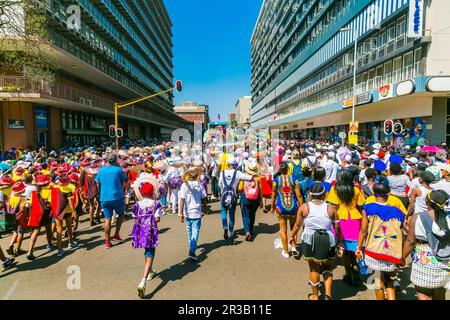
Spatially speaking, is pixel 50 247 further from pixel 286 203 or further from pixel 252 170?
pixel 286 203

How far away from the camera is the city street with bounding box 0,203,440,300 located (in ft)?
13.4

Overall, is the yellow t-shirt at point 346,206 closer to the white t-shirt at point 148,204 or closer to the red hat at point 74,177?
the white t-shirt at point 148,204

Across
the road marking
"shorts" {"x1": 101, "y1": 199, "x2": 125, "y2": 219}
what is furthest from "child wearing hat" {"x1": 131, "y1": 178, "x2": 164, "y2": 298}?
"shorts" {"x1": 101, "y1": 199, "x2": 125, "y2": 219}

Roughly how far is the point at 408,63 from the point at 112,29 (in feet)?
107

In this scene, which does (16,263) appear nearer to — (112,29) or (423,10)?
(423,10)

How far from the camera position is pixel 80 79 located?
28.3 meters

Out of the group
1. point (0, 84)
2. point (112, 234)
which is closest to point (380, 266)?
point (112, 234)

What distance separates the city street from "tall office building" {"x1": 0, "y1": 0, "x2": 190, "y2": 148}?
14.6 m

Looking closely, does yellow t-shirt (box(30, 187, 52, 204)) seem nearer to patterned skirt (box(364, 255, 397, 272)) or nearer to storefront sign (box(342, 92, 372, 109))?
patterned skirt (box(364, 255, 397, 272))

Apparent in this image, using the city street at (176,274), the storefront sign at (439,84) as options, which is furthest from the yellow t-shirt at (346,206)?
the storefront sign at (439,84)

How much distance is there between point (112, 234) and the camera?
693 centimetres

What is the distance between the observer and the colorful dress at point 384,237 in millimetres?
3369

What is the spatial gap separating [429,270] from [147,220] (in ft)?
11.8
